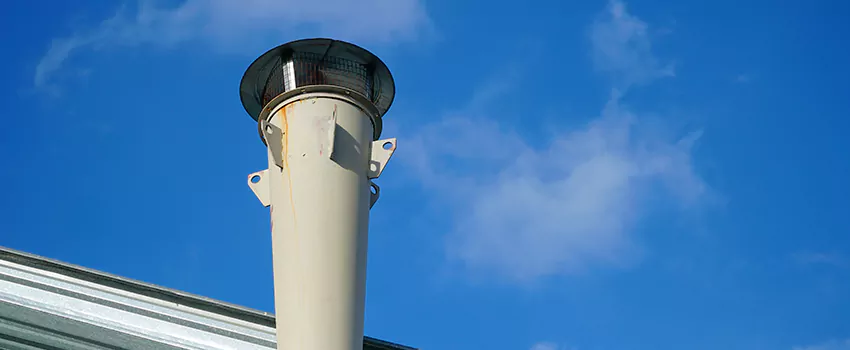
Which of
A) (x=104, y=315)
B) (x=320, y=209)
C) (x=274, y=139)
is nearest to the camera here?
(x=320, y=209)

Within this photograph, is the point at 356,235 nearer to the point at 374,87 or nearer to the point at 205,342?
the point at 374,87

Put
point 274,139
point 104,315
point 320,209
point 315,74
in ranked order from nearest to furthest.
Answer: point 320,209, point 274,139, point 315,74, point 104,315

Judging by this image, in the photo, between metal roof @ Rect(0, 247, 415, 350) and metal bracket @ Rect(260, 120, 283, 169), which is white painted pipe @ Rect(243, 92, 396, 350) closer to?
metal bracket @ Rect(260, 120, 283, 169)

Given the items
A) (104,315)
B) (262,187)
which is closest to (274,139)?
(262,187)

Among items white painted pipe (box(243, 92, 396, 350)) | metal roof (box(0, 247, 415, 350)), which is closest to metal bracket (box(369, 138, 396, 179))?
white painted pipe (box(243, 92, 396, 350))

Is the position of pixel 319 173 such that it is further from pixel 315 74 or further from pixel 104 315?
pixel 104 315

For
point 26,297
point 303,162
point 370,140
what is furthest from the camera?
→ point 26,297

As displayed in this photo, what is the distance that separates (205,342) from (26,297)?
3.08ft

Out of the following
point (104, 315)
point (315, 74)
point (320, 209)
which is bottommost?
point (320, 209)

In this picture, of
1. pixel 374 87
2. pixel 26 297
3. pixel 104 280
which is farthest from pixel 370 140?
pixel 26 297

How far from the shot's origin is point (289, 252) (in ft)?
11.9

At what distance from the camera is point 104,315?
449cm

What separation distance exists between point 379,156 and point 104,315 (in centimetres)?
176

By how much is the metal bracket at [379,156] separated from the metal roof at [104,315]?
3.81ft
